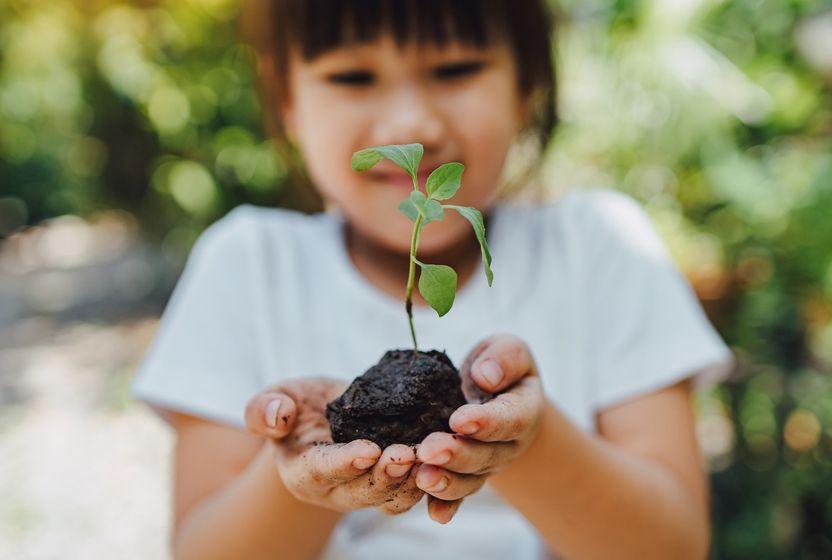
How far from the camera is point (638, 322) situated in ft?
6.32

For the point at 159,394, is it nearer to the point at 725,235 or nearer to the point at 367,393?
the point at 367,393

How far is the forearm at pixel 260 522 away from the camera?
1402 millimetres

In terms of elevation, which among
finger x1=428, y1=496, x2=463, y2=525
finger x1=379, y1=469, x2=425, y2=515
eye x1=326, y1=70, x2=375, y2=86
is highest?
eye x1=326, y1=70, x2=375, y2=86

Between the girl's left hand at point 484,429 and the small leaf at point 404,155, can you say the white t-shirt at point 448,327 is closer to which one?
the girl's left hand at point 484,429

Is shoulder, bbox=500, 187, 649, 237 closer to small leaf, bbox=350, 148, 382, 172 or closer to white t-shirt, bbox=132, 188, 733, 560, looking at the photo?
white t-shirt, bbox=132, 188, 733, 560

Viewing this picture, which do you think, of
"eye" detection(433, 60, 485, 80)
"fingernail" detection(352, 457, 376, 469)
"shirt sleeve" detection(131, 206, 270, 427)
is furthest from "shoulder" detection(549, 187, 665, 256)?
"fingernail" detection(352, 457, 376, 469)

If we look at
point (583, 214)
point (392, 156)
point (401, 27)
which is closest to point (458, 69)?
point (401, 27)

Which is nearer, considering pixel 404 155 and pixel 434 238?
pixel 404 155

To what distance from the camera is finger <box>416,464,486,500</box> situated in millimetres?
1024

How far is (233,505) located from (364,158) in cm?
77

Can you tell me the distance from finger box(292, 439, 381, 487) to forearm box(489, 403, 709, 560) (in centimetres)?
39

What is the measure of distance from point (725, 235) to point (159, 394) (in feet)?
8.75

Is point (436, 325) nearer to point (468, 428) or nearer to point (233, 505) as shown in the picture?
point (233, 505)

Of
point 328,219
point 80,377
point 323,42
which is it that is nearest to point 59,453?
point 80,377
